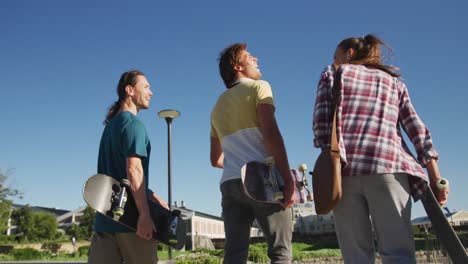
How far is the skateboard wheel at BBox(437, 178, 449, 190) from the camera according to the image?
227 cm

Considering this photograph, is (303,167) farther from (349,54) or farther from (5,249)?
(5,249)

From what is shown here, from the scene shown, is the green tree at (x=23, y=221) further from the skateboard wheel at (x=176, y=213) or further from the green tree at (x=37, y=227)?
the skateboard wheel at (x=176, y=213)

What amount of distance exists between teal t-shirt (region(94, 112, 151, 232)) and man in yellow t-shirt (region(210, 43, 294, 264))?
54 centimetres

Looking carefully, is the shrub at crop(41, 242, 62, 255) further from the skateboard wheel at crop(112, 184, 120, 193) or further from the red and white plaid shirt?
the red and white plaid shirt

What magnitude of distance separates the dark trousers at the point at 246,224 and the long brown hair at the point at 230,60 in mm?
819

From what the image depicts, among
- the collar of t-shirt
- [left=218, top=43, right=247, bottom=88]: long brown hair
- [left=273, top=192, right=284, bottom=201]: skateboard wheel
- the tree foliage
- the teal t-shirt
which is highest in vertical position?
the tree foliage

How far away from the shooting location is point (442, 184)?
2.29 metres

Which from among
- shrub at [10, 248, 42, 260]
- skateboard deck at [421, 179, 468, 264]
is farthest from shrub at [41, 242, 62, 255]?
skateboard deck at [421, 179, 468, 264]

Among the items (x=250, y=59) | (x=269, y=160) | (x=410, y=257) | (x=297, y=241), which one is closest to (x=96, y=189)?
(x=269, y=160)

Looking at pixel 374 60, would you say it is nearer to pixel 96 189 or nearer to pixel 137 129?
pixel 137 129

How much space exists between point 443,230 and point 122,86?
2187 mm

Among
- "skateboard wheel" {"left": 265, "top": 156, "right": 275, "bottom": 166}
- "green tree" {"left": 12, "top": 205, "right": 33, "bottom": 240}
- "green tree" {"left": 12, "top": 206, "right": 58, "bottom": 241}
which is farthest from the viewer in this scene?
"green tree" {"left": 12, "top": 205, "right": 33, "bottom": 240}

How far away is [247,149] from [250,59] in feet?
2.50

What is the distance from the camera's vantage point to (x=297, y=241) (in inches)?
1314
